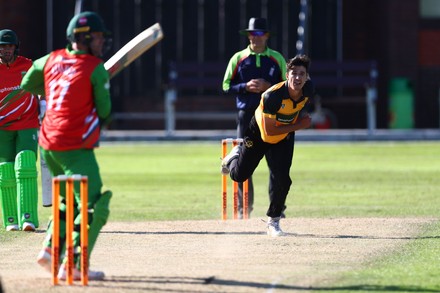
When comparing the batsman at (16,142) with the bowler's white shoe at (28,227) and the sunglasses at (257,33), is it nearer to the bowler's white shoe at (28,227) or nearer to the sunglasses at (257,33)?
the bowler's white shoe at (28,227)

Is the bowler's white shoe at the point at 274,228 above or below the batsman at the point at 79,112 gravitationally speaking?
below

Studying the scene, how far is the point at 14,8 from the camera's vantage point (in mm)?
33844

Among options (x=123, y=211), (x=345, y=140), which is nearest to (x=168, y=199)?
(x=123, y=211)

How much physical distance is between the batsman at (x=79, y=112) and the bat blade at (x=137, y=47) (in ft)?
2.62

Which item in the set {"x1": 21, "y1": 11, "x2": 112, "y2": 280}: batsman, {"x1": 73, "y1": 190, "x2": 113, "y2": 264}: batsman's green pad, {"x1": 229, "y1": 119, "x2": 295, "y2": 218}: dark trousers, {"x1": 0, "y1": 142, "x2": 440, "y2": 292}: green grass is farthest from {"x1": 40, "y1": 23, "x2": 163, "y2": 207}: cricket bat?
{"x1": 0, "y1": 142, "x2": 440, "y2": 292}: green grass

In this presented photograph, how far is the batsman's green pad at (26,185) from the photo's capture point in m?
13.3

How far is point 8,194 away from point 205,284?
Answer: 15.2 feet

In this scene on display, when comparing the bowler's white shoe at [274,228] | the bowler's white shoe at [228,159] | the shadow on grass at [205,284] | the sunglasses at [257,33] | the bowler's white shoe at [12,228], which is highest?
the sunglasses at [257,33]

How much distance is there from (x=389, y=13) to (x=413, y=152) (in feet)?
27.7

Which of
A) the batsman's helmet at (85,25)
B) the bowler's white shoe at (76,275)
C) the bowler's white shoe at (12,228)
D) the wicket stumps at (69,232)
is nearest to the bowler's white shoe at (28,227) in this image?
the bowler's white shoe at (12,228)

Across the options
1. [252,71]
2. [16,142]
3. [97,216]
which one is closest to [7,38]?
[16,142]

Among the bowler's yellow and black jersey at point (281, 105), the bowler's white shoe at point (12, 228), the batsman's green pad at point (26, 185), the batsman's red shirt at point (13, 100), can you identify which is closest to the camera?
the bowler's yellow and black jersey at point (281, 105)

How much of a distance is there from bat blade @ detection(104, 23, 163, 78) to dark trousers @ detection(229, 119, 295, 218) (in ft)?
7.28

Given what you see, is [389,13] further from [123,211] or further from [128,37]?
[123,211]
